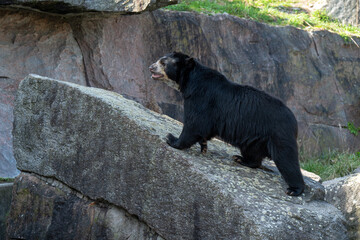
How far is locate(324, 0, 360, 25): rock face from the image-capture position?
39.1 ft

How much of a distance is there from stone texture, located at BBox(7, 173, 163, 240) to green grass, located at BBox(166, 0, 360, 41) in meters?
5.79

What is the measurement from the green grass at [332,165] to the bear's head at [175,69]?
422 cm

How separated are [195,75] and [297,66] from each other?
5.58 metres

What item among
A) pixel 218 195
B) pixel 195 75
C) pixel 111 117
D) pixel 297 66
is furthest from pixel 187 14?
pixel 218 195

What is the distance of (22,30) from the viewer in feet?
25.5

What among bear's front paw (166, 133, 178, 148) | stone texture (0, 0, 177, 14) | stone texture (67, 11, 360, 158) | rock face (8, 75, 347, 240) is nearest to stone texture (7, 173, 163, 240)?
rock face (8, 75, 347, 240)

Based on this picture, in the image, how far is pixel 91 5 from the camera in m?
7.08

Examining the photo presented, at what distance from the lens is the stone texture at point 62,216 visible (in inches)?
194

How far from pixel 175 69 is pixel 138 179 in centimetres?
146

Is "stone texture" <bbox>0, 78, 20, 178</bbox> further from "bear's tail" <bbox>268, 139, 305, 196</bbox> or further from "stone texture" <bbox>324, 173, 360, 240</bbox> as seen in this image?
"stone texture" <bbox>324, 173, 360, 240</bbox>

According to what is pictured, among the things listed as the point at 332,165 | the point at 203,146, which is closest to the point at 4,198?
the point at 203,146

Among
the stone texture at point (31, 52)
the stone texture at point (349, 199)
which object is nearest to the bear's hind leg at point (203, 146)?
the stone texture at point (349, 199)

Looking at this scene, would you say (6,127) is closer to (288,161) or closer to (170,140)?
(170,140)

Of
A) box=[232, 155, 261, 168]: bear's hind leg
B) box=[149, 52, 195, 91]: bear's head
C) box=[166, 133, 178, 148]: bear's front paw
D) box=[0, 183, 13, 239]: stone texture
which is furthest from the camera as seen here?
box=[0, 183, 13, 239]: stone texture
